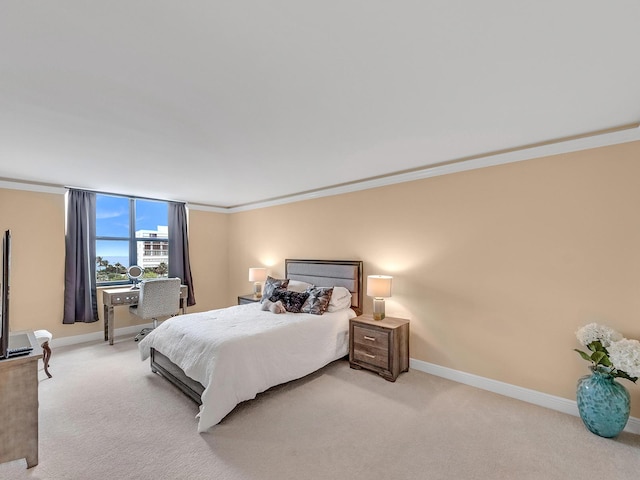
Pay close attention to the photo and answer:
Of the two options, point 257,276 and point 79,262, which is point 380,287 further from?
point 79,262

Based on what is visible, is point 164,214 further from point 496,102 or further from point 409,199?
point 496,102

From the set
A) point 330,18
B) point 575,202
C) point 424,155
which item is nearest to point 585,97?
point 575,202

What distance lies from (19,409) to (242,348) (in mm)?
1421

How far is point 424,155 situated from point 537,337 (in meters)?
2.00

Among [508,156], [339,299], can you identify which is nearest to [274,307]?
[339,299]

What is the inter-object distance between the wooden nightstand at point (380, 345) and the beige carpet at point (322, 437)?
214 millimetres

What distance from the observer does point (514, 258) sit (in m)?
2.80

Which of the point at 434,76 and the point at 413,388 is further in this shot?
the point at 413,388

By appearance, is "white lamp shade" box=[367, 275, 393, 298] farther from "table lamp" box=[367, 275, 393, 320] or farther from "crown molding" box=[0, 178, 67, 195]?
"crown molding" box=[0, 178, 67, 195]

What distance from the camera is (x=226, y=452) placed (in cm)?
204

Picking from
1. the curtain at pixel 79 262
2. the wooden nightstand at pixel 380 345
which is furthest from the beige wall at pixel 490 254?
the wooden nightstand at pixel 380 345

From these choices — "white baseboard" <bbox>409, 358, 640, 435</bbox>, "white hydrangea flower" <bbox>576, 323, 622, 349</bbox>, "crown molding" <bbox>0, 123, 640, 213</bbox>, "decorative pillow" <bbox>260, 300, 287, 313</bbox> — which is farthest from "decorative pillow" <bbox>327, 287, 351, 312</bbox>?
"white hydrangea flower" <bbox>576, 323, 622, 349</bbox>

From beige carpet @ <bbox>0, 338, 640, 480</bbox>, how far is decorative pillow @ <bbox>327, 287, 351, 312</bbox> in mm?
894

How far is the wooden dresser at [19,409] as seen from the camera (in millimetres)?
1806
